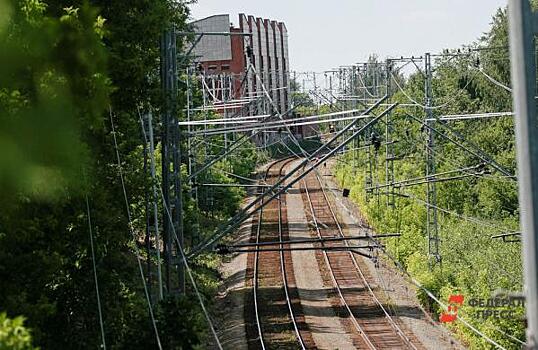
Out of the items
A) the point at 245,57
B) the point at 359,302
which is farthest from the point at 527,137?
the point at 245,57

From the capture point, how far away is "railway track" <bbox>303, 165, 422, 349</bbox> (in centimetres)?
1797

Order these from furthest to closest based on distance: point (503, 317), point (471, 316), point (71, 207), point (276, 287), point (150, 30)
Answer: point (276, 287), point (471, 316), point (503, 317), point (150, 30), point (71, 207)

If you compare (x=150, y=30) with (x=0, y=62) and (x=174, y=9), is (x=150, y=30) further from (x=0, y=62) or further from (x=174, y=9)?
(x=0, y=62)

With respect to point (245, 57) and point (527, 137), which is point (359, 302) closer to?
point (527, 137)

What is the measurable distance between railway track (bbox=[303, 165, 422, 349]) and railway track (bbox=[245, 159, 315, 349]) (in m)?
1.02

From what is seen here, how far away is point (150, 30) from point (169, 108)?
1.05 metres

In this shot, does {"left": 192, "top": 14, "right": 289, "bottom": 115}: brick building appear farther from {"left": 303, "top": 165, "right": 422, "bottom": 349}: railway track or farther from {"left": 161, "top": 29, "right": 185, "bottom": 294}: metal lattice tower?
{"left": 161, "top": 29, "right": 185, "bottom": 294}: metal lattice tower

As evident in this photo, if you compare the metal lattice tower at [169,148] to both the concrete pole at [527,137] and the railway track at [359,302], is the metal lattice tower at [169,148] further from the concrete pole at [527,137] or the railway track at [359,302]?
the concrete pole at [527,137]

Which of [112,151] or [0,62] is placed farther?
[112,151]

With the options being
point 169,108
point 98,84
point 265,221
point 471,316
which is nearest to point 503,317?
point 471,316

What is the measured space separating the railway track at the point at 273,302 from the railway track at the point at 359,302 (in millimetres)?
1022

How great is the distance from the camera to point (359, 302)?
2170 centimetres

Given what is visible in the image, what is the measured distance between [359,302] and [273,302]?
1.94 meters

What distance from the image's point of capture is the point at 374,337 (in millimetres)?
18297
